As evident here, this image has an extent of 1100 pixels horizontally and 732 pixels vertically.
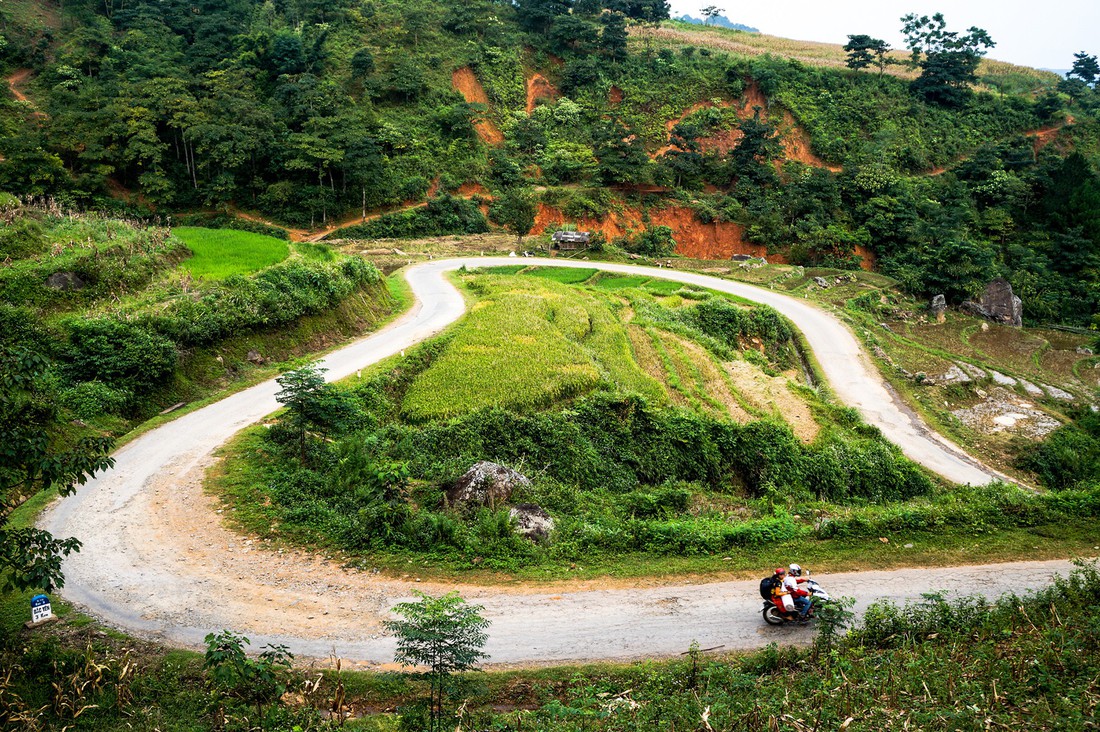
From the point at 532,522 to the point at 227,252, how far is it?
17.0 metres

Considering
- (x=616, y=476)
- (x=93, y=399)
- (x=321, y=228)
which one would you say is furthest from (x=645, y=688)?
(x=321, y=228)

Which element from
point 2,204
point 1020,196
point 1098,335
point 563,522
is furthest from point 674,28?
point 563,522

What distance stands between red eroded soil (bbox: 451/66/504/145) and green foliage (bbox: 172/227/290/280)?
30479 millimetres

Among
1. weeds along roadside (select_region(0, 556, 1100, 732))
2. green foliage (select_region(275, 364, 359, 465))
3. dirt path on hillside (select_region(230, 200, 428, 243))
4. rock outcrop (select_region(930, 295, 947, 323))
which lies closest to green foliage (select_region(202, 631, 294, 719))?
weeds along roadside (select_region(0, 556, 1100, 732))

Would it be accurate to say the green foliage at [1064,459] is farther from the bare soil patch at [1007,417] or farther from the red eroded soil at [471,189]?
the red eroded soil at [471,189]

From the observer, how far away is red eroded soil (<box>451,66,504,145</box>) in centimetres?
5328

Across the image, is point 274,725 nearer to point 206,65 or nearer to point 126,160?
point 126,160

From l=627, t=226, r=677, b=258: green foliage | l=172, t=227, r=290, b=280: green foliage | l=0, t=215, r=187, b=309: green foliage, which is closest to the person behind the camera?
l=0, t=215, r=187, b=309: green foliage

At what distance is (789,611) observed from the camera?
32.6 feet

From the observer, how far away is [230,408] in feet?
53.3

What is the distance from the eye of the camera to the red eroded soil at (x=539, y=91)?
192 feet

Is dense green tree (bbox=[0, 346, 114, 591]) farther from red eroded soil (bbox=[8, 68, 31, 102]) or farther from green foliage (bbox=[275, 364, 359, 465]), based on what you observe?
red eroded soil (bbox=[8, 68, 31, 102])

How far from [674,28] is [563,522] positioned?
83.3 meters

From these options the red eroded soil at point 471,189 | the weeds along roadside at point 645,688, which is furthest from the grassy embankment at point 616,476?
the red eroded soil at point 471,189
